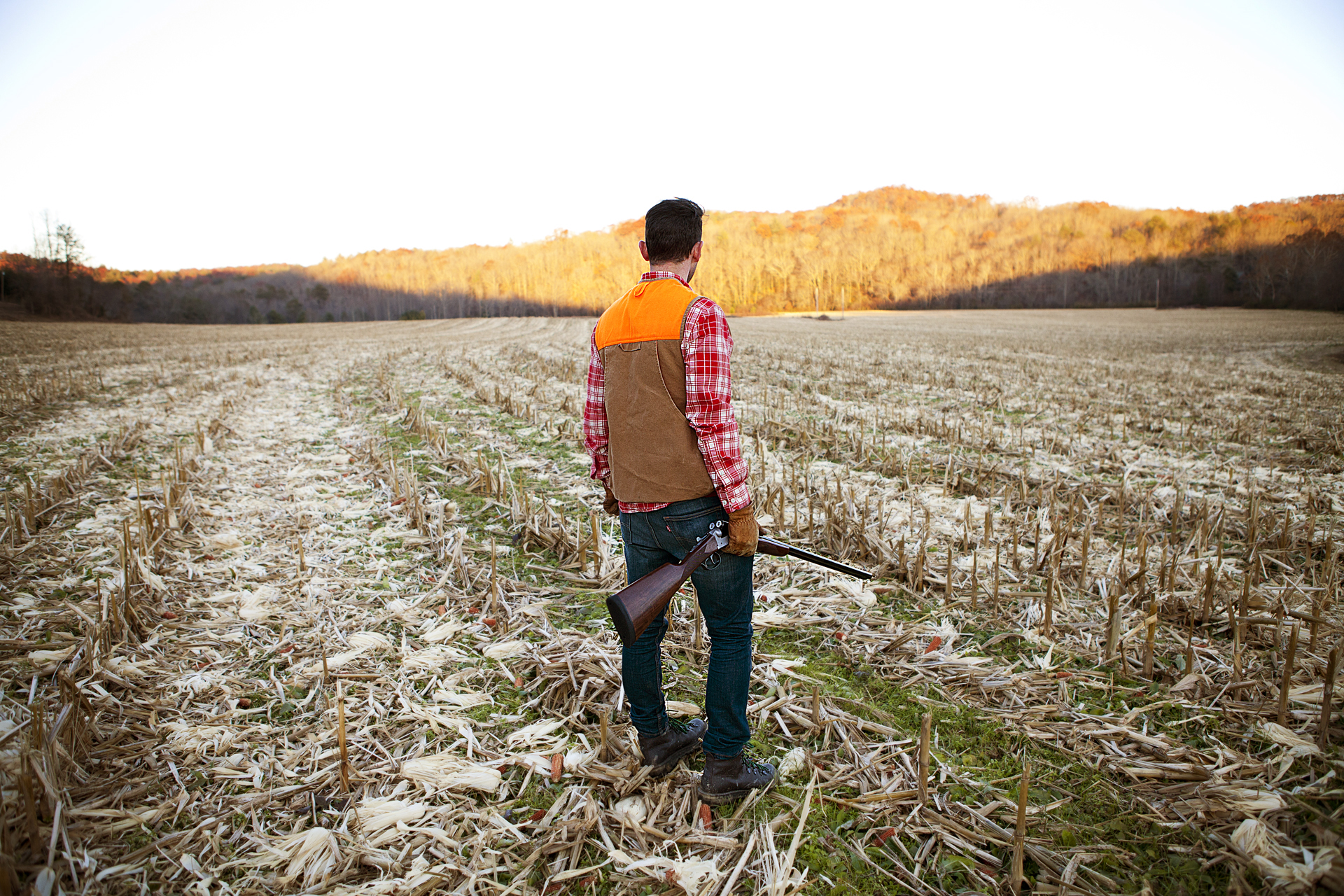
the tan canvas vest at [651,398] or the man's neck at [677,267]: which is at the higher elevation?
the man's neck at [677,267]

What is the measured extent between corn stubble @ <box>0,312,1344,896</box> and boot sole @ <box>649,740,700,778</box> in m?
0.08

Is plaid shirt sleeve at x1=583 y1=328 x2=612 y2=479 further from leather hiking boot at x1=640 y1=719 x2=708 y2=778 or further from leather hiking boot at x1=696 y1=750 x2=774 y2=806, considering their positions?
leather hiking boot at x1=696 y1=750 x2=774 y2=806

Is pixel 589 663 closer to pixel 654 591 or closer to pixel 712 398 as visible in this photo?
pixel 654 591

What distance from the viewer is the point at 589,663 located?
3.52m

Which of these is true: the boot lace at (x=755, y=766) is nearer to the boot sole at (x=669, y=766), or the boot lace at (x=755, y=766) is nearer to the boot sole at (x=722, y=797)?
the boot sole at (x=722, y=797)

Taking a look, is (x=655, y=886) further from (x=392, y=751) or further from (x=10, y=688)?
(x=10, y=688)

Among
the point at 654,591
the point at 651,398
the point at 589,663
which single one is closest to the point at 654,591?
the point at 654,591

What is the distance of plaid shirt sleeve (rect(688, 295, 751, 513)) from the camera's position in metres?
2.18

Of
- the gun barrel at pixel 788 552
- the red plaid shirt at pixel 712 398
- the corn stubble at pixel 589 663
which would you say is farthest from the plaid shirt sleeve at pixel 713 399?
the corn stubble at pixel 589 663

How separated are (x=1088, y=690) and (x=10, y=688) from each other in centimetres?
552

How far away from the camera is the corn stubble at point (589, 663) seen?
7.54ft

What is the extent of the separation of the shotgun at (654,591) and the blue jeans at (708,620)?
60mm

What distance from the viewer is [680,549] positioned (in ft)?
7.84

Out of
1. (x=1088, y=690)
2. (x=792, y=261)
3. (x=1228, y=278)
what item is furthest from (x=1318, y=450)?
(x=792, y=261)
